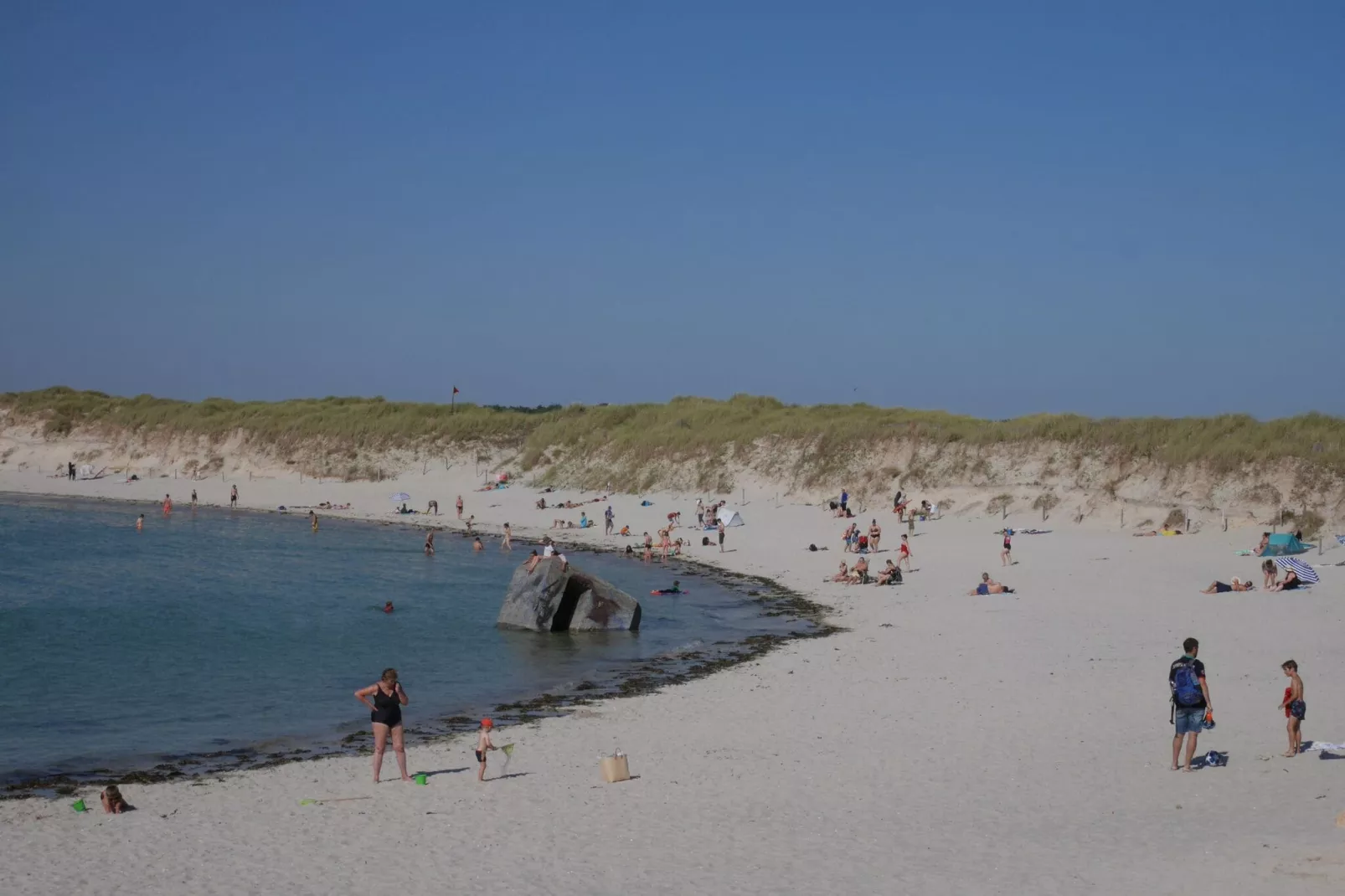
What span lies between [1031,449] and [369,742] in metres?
36.6

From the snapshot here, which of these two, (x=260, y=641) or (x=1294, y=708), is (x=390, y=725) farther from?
(x=260, y=641)

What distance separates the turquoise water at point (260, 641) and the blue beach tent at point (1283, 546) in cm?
1464

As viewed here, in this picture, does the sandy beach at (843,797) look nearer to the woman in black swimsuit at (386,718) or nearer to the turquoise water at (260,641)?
the woman in black swimsuit at (386,718)

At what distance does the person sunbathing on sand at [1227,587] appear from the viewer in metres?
27.2

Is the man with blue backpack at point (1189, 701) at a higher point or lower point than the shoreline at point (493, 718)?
higher

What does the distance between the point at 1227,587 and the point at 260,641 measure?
862 inches

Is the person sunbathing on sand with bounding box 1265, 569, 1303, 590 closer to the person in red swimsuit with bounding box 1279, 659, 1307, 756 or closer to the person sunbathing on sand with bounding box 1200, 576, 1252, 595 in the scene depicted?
the person sunbathing on sand with bounding box 1200, 576, 1252, 595

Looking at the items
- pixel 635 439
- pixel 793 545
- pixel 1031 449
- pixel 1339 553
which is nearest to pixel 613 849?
pixel 1339 553

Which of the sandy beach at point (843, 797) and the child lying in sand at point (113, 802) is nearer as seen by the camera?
the sandy beach at point (843, 797)

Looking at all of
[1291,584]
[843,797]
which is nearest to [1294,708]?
[843,797]

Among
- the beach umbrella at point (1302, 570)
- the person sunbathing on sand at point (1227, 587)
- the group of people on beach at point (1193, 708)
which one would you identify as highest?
the beach umbrella at point (1302, 570)

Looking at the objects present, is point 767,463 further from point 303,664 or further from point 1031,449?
point 303,664

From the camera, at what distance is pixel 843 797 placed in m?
12.8

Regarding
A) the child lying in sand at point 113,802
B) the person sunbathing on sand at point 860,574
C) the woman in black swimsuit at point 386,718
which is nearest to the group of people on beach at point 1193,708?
the woman in black swimsuit at point 386,718
